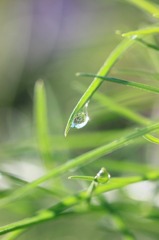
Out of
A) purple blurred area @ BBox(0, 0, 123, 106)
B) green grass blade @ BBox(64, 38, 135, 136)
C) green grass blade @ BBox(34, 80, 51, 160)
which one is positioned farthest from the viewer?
purple blurred area @ BBox(0, 0, 123, 106)

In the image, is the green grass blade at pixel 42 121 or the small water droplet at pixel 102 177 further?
the green grass blade at pixel 42 121

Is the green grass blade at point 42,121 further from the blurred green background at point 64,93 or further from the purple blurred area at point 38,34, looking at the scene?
the purple blurred area at point 38,34

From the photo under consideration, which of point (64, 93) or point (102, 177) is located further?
point (64, 93)

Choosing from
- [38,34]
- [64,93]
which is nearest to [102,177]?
[64,93]

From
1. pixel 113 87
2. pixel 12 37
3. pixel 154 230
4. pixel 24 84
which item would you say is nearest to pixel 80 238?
pixel 154 230

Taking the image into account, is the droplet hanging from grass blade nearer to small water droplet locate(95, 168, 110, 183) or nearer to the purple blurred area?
small water droplet locate(95, 168, 110, 183)

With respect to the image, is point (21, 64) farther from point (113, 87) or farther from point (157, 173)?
point (157, 173)

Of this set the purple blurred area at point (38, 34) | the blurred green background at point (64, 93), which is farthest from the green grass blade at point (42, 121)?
the purple blurred area at point (38, 34)

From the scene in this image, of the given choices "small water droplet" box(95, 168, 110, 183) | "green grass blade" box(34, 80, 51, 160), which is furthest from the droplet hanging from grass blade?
"green grass blade" box(34, 80, 51, 160)

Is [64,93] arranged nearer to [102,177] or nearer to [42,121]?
[42,121]
